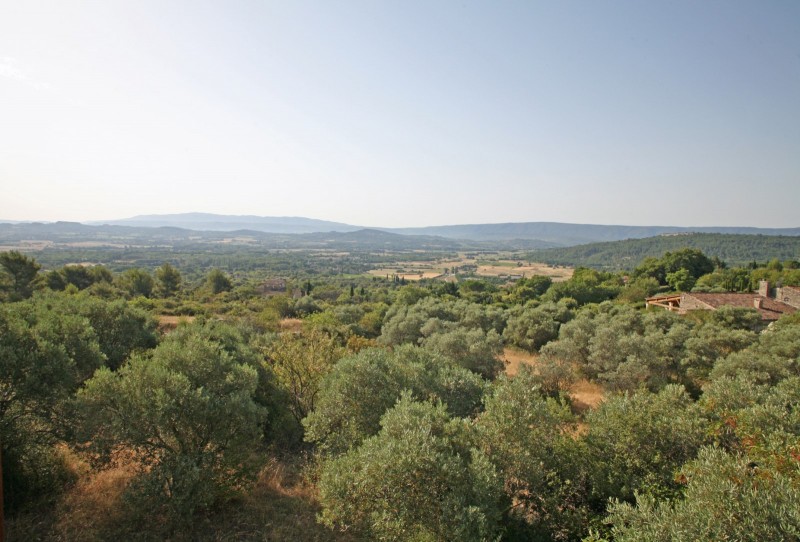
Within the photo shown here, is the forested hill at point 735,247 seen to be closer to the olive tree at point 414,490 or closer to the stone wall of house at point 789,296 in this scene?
the stone wall of house at point 789,296

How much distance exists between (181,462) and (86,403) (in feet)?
9.58

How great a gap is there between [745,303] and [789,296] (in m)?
5.03

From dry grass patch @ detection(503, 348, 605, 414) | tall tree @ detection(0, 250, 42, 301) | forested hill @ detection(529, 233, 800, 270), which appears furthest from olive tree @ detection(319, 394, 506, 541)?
forested hill @ detection(529, 233, 800, 270)

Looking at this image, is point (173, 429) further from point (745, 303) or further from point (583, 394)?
point (745, 303)

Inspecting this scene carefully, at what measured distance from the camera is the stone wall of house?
35.5 metres

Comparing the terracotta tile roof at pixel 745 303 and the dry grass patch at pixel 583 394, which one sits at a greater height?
the terracotta tile roof at pixel 745 303

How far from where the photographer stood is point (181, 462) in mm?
9609

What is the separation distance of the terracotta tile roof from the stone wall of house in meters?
0.62

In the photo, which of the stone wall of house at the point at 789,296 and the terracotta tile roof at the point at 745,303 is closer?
the terracotta tile roof at the point at 745,303

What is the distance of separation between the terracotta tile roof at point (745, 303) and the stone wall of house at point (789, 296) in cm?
62

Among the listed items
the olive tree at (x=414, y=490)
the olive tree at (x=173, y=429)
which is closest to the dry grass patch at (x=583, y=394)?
the olive tree at (x=414, y=490)

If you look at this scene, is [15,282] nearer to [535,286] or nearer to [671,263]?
[535,286]

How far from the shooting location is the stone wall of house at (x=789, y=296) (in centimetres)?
3549

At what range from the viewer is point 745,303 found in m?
35.8
